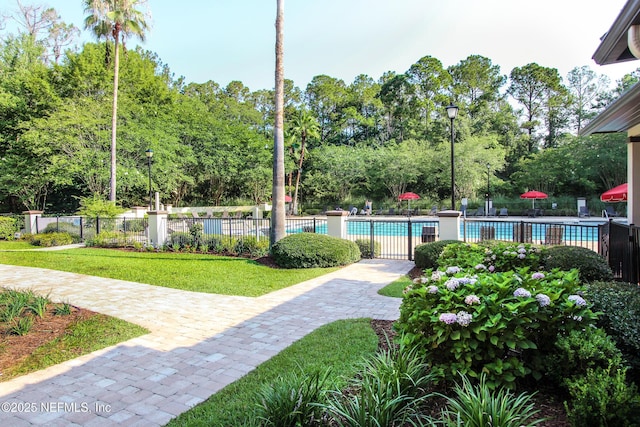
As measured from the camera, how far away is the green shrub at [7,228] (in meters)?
17.2

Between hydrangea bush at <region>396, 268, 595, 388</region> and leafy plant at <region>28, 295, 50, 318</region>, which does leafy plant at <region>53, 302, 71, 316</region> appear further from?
hydrangea bush at <region>396, 268, 595, 388</region>

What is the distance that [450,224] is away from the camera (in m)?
9.85

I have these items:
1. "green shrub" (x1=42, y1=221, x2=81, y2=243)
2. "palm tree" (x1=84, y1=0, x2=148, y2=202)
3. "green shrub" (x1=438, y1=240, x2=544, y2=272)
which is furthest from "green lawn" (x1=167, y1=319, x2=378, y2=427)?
"palm tree" (x1=84, y1=0, x2=148, y2=202)

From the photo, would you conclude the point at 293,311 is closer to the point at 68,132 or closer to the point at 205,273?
the point at 205,273

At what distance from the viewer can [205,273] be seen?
349 inches

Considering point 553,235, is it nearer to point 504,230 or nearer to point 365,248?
point 504,230

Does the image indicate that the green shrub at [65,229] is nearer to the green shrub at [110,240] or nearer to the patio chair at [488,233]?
the green shrub at [110,240]

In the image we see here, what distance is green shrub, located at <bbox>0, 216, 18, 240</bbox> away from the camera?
17.2 metres

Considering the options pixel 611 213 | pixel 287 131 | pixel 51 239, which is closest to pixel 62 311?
pixel 51 239

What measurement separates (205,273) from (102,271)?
2.78 m

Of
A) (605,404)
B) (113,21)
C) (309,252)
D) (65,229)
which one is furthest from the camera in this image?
(113,21)

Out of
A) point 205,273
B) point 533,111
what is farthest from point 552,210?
point 205,273

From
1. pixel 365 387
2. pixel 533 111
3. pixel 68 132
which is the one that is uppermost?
pixel 533 111

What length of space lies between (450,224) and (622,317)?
23.6 ft
